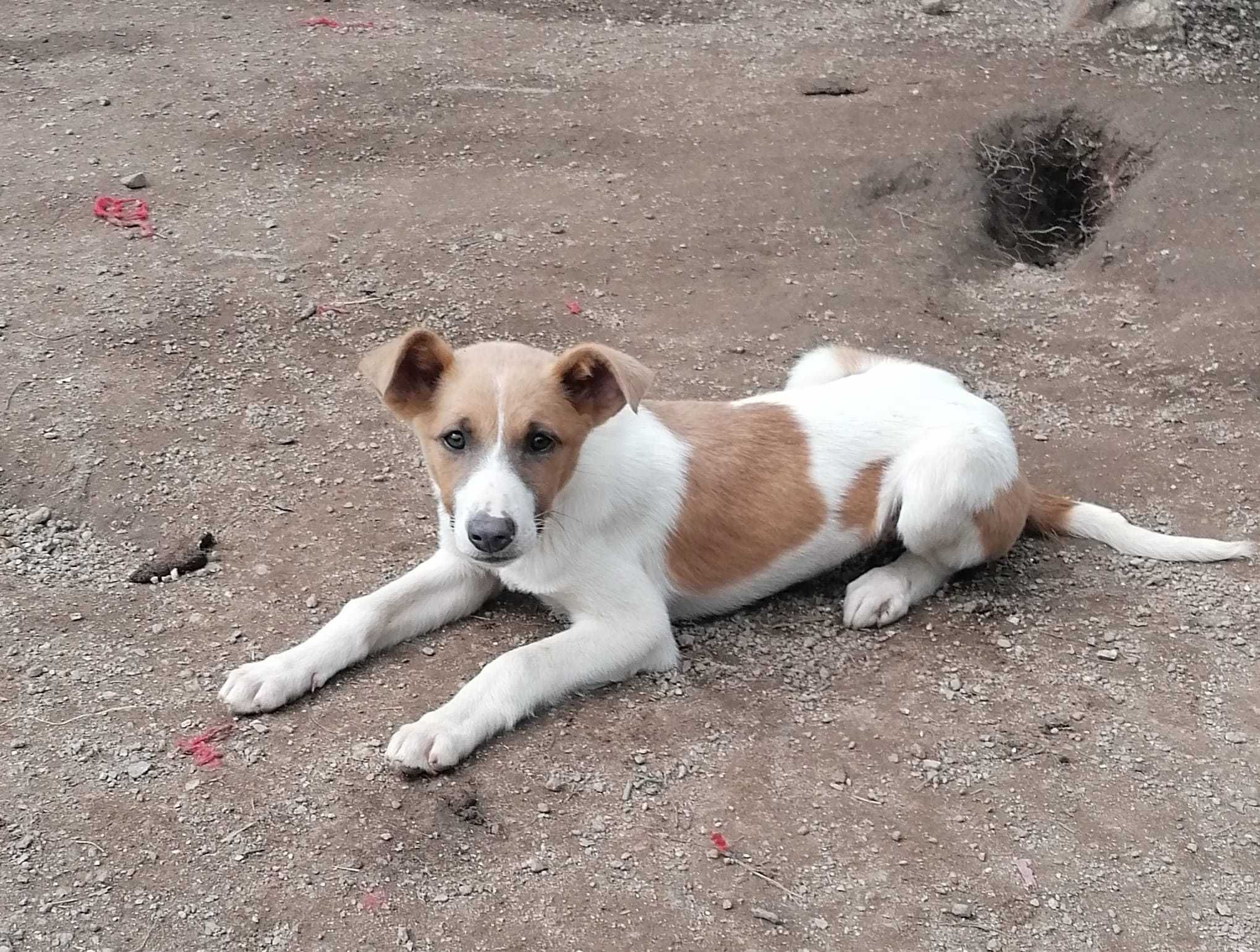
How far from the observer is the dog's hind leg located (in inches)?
198

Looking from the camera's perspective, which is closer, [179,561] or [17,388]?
[179,561]

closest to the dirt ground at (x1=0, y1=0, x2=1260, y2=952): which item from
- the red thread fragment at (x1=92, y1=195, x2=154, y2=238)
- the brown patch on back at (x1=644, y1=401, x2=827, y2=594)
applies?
the red thread fragment at (x1=92, y1=195, x2=154, y2=238)

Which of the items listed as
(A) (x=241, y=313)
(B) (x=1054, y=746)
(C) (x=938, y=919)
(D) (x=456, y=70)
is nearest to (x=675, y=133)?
(D) (x=456, y=70)

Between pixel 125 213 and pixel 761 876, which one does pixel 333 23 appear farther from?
pixel 761 876

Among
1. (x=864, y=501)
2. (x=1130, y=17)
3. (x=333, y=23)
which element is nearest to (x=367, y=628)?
(x=864, y=501)

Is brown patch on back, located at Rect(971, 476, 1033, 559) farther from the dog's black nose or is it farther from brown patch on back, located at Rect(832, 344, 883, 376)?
the dog's black nose

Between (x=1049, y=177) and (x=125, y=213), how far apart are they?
6.46 meters

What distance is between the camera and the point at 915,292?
7730 millimetres

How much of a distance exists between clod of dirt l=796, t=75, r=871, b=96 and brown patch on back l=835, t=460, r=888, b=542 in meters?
5.44

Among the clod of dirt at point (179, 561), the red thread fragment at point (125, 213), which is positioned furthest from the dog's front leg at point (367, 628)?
the red thread fragment at point (125, 213)

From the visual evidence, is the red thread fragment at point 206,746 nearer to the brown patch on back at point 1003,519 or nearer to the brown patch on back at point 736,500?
the brown patch on back at point 736,500

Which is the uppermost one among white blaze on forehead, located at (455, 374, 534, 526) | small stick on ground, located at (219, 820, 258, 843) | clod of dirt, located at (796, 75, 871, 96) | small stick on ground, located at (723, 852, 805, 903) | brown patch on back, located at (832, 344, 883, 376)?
white blaze on forehead, located at (455, 374, 534, 526)

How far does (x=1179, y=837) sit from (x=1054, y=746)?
529mm

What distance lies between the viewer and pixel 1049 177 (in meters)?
8.93
